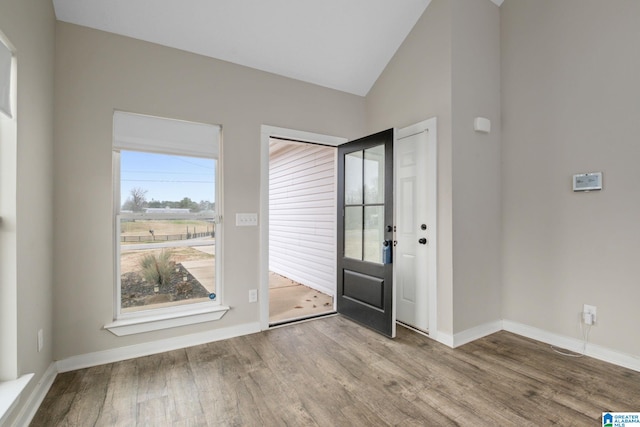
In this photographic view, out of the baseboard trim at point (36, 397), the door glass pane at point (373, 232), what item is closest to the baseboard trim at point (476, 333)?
the door glass pane at point (373, 232)

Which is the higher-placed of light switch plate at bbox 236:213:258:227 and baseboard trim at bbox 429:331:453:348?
light switch plate at bbox 236:213:258:227

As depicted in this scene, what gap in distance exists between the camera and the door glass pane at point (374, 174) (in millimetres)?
3204

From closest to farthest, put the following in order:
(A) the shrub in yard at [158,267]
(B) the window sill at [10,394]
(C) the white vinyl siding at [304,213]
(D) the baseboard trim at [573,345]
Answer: (B) the window sill at [10,394], (D) the baseboard trim at [573,345], (A) the shrub in yard at [158,267], (C) the white vinyl siding at [304,213]

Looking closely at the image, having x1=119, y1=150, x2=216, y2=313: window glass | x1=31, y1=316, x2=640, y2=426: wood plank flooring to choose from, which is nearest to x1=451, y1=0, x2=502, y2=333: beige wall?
x1=31, y1=316, x2=640, y2=426: wood plank flooring

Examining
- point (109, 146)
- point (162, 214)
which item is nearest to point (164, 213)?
point (162, 214)

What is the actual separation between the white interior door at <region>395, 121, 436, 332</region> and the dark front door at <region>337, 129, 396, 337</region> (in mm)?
230

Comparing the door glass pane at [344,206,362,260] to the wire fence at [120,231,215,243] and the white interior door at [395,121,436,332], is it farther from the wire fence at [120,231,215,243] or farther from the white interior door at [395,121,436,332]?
the wire fence at [120,231,215,243]

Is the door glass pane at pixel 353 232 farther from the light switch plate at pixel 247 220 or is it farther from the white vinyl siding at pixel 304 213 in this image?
the light switch plate at pixel 247 220

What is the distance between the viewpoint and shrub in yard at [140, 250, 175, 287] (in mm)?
2797

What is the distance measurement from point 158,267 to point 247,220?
0.92 meters

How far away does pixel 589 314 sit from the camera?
261 cm

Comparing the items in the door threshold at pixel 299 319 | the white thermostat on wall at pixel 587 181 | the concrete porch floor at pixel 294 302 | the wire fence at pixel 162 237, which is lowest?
the concrete porch floor at pixel 294 302

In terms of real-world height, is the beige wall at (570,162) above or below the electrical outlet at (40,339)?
above

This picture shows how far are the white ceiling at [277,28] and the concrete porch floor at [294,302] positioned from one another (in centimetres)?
277
